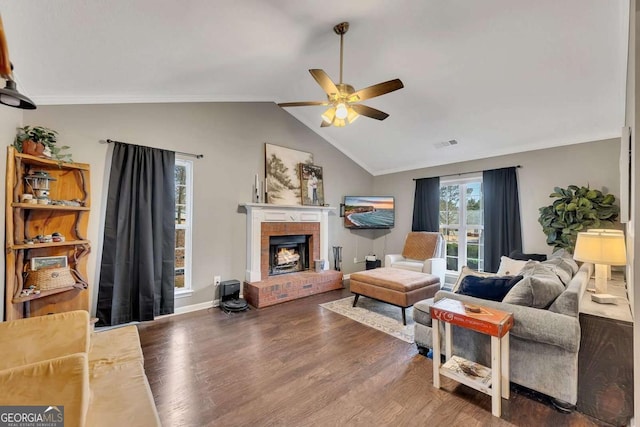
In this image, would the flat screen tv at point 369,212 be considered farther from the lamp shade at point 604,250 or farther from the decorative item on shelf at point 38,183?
the decorative item on shelf at point 38,183

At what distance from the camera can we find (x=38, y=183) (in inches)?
99.0

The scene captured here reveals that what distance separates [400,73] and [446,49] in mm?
607

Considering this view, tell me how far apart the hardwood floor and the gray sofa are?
6.9 inches

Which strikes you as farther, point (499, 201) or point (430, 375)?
point (499, 201)

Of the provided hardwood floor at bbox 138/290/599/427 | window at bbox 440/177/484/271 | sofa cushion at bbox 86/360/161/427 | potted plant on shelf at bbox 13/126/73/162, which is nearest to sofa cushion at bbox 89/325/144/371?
sofa cushion at bbox 86/360/161/427

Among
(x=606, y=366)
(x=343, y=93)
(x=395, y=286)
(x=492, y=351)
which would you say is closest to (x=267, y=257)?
(x=395, y=286)

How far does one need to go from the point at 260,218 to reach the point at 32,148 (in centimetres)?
263

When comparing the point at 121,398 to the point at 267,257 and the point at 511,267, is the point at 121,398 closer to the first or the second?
the point at 267,257

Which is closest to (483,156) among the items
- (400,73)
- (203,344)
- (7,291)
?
(400,73)

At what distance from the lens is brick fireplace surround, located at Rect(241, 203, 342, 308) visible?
4082mm

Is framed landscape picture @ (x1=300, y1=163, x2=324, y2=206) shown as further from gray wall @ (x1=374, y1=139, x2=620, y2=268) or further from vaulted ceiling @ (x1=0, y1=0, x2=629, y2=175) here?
gray wall @ (x1=374, y1=139, x2=620, y2=268)

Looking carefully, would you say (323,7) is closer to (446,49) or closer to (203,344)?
(446,49)

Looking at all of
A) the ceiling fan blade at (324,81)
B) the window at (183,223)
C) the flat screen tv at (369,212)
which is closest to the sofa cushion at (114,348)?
the window at (183,223)

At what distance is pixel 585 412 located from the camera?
179 centimetres
